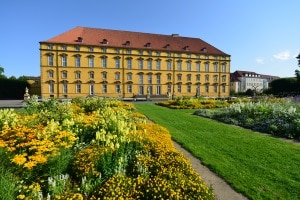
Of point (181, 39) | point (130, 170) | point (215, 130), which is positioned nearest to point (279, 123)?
point (215, 130)

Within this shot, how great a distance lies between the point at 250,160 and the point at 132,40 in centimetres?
5069

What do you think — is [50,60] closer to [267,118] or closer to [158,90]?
[158,90]

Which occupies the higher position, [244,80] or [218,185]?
[244,80]

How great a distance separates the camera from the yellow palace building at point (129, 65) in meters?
48.5

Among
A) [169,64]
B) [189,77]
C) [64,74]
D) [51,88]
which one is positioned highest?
[169,64]

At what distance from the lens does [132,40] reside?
5506 centimetres

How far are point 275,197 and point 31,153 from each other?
202 inches

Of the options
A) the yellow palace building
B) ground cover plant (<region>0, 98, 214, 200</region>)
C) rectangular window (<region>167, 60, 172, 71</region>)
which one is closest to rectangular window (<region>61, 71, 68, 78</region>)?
the yellow palace building

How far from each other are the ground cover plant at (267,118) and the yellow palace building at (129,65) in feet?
114

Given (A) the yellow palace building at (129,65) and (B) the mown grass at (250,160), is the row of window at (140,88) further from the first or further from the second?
(B) the mown grass at (250,160)

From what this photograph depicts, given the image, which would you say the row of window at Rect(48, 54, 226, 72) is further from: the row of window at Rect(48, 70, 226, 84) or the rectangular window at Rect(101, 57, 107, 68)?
the row of window at Rect(48, 70, 226, 84)

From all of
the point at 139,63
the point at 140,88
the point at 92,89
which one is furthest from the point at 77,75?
the point at 140,88

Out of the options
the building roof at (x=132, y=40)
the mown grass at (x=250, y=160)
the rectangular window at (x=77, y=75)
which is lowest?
the mown grass at (x=250, y=160)

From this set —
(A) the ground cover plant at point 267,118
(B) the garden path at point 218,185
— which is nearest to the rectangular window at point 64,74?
(A) the ground cover plant at point 267,118
